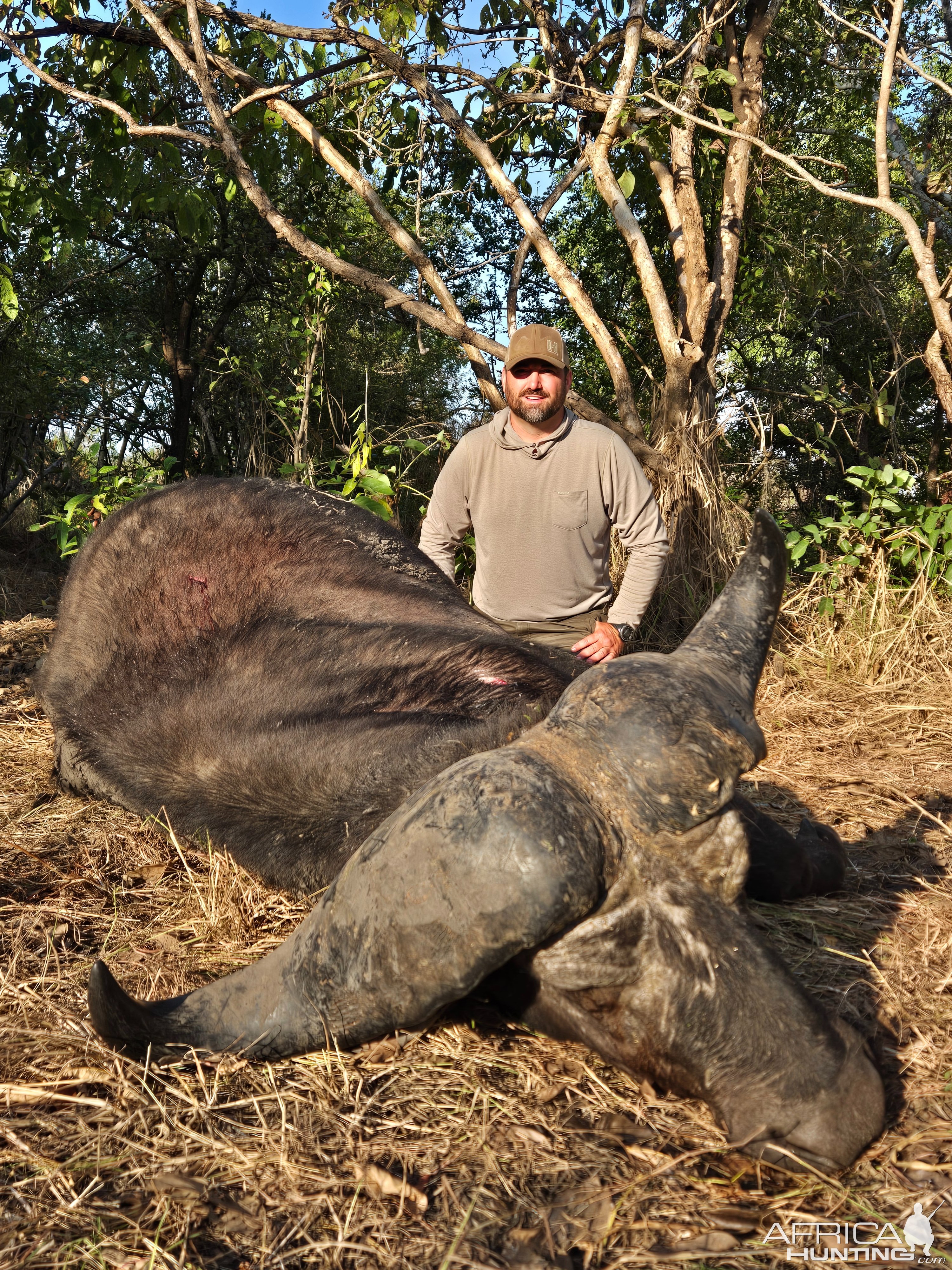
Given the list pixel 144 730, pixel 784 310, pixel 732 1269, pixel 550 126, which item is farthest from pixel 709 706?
pixel 784 310

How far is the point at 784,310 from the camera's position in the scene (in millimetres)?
7246

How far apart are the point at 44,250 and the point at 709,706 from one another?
6.86 m

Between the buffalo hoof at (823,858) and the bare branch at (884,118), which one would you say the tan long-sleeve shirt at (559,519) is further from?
the bare branch at (884,118)

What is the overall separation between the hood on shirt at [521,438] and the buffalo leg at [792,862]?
2.01 meters

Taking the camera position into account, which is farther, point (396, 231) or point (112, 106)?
point (112, 106)

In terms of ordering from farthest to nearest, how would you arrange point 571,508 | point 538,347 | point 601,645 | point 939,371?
1. point 939,371
2. point 571,508
3. point 538,347
4. point 601,645

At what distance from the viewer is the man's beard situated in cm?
403

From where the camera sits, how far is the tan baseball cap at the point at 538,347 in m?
3.93

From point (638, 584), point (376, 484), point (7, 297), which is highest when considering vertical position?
point (7, 297)

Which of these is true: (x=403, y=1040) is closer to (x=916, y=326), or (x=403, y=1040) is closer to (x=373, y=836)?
(x=373, y=836)

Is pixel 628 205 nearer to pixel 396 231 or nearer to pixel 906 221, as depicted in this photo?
pixel 396 231

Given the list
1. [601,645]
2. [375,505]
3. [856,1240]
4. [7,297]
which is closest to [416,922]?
[856,1240]

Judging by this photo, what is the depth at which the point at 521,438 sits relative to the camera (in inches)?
163

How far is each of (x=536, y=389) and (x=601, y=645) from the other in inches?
48.4
